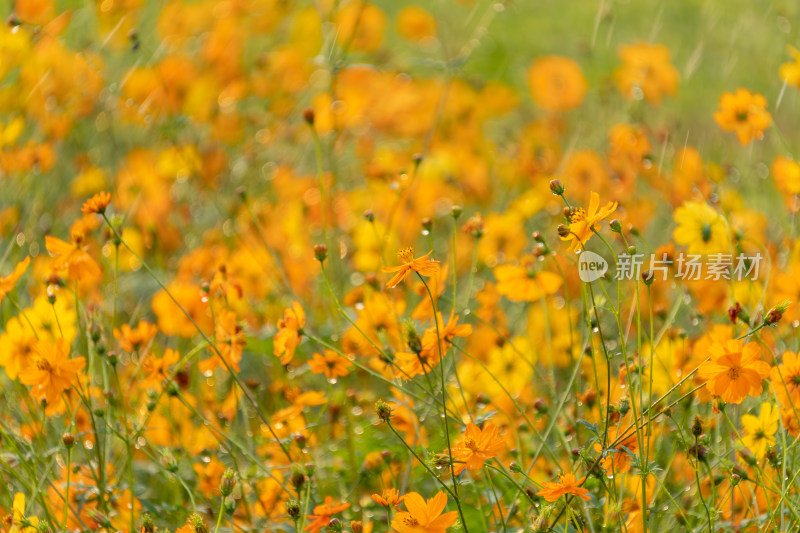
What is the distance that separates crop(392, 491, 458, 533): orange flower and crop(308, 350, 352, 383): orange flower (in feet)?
0.84

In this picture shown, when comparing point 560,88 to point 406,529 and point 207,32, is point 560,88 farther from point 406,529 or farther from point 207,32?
point 406,529

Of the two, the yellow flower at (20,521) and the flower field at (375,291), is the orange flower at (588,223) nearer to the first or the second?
the flower field at (375,291)

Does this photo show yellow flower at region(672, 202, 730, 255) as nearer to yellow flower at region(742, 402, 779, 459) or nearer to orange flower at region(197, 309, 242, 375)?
yellow flower at region(742, 402, 779, 459)

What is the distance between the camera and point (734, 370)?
721mm

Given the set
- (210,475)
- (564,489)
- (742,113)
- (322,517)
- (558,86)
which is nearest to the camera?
(564,489)

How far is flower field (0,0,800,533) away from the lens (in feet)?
2.77

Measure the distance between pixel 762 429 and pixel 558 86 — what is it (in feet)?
5.41

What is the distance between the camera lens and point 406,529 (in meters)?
0.71

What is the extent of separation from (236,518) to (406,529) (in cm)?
38

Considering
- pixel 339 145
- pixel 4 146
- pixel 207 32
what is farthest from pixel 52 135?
pixel 339 145

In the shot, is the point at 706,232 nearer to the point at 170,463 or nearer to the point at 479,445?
Answer: the point at 479,445

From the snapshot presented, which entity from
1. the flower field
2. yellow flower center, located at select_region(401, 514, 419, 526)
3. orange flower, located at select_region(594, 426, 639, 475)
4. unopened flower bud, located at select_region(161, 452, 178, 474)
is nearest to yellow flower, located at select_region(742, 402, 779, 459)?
the flower field

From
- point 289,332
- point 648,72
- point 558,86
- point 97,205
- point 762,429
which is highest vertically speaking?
point 97,205

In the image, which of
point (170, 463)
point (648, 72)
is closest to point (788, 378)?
point (170, 463)
